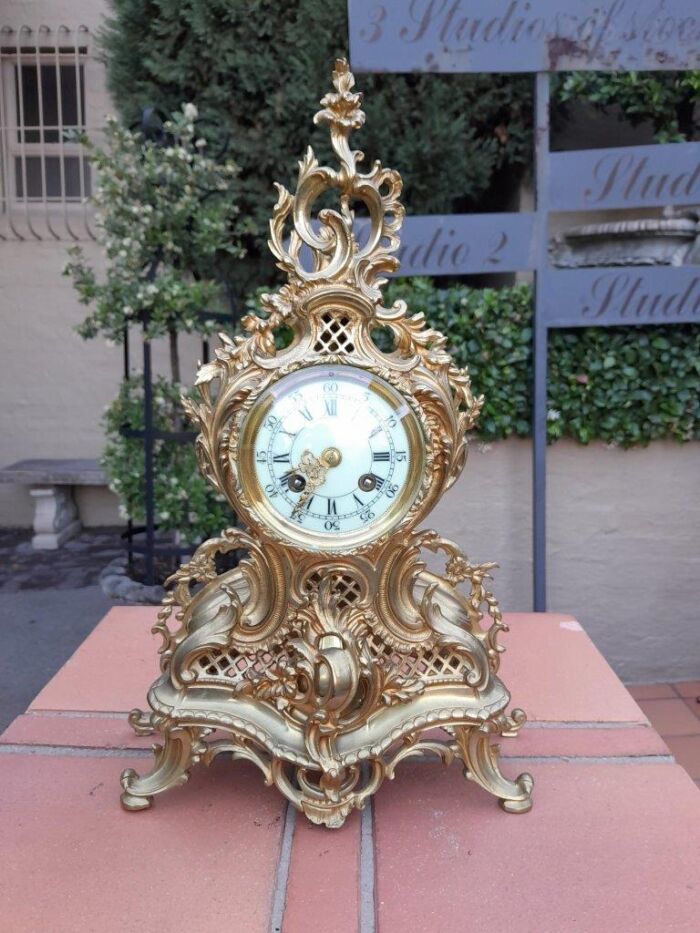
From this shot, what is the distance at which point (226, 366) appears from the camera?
1.23 metres

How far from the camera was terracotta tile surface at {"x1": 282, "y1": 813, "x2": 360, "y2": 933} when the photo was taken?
1075 millimetres

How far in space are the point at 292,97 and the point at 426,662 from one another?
2.67 m

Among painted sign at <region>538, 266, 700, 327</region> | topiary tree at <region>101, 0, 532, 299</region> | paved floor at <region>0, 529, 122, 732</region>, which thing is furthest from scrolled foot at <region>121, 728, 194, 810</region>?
topiary tree at <region>101, 0, 532, 299</region>

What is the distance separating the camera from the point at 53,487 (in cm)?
472

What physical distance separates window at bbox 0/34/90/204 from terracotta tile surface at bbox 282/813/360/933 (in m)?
4.48

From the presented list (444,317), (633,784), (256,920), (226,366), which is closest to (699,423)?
(444,317)

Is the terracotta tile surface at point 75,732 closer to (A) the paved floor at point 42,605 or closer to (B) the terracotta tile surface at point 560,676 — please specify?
(B) the terracotta tile surface at point 560,676

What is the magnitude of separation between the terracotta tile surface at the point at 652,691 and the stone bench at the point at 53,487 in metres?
2.95

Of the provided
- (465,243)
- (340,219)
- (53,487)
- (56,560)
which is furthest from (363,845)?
(53,487)

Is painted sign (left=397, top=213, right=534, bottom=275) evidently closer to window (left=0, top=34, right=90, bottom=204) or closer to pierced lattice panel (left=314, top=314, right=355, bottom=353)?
pierced lattice panel (left=314, top=314, right=355, bottom=353)

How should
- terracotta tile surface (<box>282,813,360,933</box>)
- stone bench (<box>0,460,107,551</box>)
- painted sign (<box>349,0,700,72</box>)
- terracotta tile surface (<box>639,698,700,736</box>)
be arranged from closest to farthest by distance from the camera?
1. terracotta tile surface (<box>282,813,360,933</box>)
2. painted sign (<box>349,0,700,72</box>)
3. terracotta tile surface (<box>639,698,700,736</box>)
4. stone bench (<box>0,460,107,551</box>)

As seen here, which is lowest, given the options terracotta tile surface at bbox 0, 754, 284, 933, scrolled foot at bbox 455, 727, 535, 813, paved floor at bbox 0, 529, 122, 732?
paved floor at bbox 0, 529, 122, 732

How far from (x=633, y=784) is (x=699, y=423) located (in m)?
1.79

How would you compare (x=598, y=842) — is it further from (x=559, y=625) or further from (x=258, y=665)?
(x=559, y=625)
